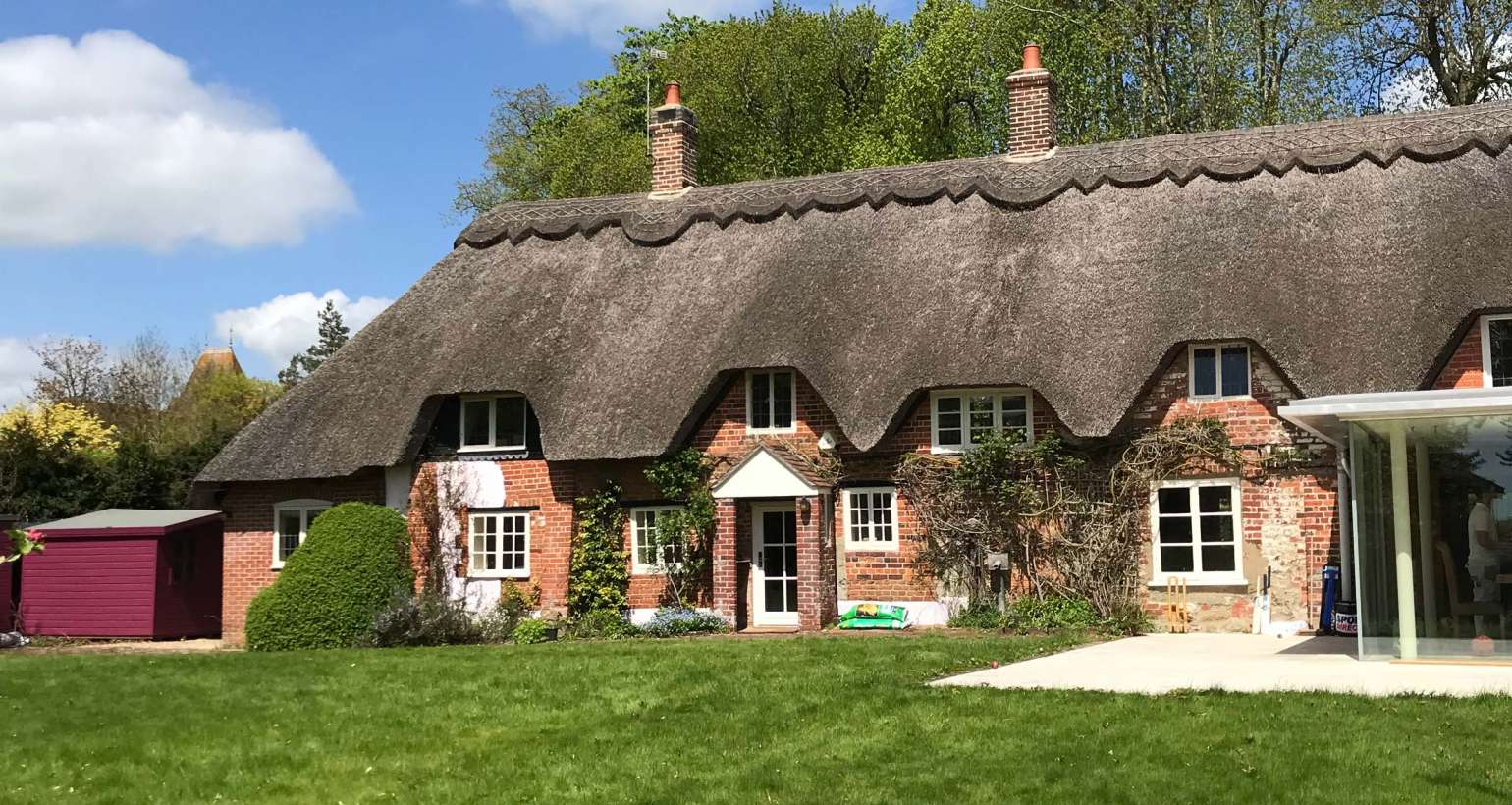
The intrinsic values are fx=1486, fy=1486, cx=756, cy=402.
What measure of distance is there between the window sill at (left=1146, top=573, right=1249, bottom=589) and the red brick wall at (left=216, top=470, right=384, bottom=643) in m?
11.7

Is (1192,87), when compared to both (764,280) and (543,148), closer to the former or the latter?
(764,280)

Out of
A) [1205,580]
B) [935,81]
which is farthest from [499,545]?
[935,81]

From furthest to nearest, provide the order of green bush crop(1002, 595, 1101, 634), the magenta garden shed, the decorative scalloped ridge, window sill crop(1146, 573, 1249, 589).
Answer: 1. the magenta garden shed
2. the decorative scalloped ridge
3. green bush crop(1002, 595, 1101, 634)
4. window sill crop(1146, 573, 1249, 589)

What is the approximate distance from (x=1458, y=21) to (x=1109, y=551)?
62.0ft

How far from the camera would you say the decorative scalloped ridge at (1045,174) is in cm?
2012

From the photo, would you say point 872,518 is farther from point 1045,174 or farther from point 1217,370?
point 1045,174

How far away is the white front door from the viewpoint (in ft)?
66.6

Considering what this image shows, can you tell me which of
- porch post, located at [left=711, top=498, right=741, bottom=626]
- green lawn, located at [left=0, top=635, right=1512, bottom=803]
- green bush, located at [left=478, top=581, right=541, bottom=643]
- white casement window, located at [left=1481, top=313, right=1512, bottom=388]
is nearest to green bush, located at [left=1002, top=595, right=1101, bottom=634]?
porch post, located at [left=711, top=498, right=741, bottom=626]

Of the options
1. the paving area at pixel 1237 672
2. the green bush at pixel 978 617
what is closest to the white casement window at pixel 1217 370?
the green bush at pixel 978 617

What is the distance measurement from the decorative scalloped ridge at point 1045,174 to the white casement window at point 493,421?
11.5 ft

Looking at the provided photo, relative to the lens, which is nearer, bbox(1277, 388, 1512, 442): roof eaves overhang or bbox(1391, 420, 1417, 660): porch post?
bbox(1277, 388, 1512, 442): roof eaves overhang

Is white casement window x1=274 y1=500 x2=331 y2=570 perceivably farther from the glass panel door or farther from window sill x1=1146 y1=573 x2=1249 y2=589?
window sill x1=1146 y1=573 x2=1249 y2=589

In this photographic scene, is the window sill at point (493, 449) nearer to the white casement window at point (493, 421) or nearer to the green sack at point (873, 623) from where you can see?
the white casement window at point (493, 421)

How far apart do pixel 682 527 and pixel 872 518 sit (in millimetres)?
2582
